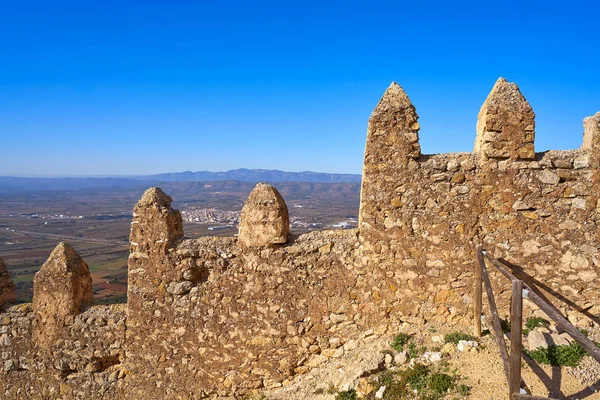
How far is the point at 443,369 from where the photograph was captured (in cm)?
552

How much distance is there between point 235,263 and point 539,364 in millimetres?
4507

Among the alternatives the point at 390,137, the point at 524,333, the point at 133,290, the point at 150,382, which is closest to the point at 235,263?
the point at 133,290

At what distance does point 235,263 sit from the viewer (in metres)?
6.89

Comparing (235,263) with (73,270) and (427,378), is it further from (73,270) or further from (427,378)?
(427,378)

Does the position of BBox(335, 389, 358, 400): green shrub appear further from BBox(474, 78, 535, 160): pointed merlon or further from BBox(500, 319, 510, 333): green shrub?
BBox(474, 78, 535, 160): pointed merlon

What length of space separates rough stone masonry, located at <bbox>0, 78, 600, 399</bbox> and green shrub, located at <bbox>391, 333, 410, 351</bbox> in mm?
283

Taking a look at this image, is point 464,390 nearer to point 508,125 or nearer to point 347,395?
point 347,395

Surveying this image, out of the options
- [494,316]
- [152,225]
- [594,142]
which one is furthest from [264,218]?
[594,142]

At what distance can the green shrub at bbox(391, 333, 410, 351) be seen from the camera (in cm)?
608

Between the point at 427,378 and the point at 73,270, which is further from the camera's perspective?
the point at 73,270


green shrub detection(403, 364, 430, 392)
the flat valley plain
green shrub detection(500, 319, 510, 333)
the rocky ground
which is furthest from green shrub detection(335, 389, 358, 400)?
the flat valley plain

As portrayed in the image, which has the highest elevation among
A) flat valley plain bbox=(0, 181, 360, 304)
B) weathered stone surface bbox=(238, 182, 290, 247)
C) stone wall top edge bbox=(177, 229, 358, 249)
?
weathered stone surface bbox=(238, 182, 290, 247)

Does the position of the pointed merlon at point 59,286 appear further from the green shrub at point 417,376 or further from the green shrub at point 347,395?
the green shrub at point 417,376

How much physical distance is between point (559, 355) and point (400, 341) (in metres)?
2.01
